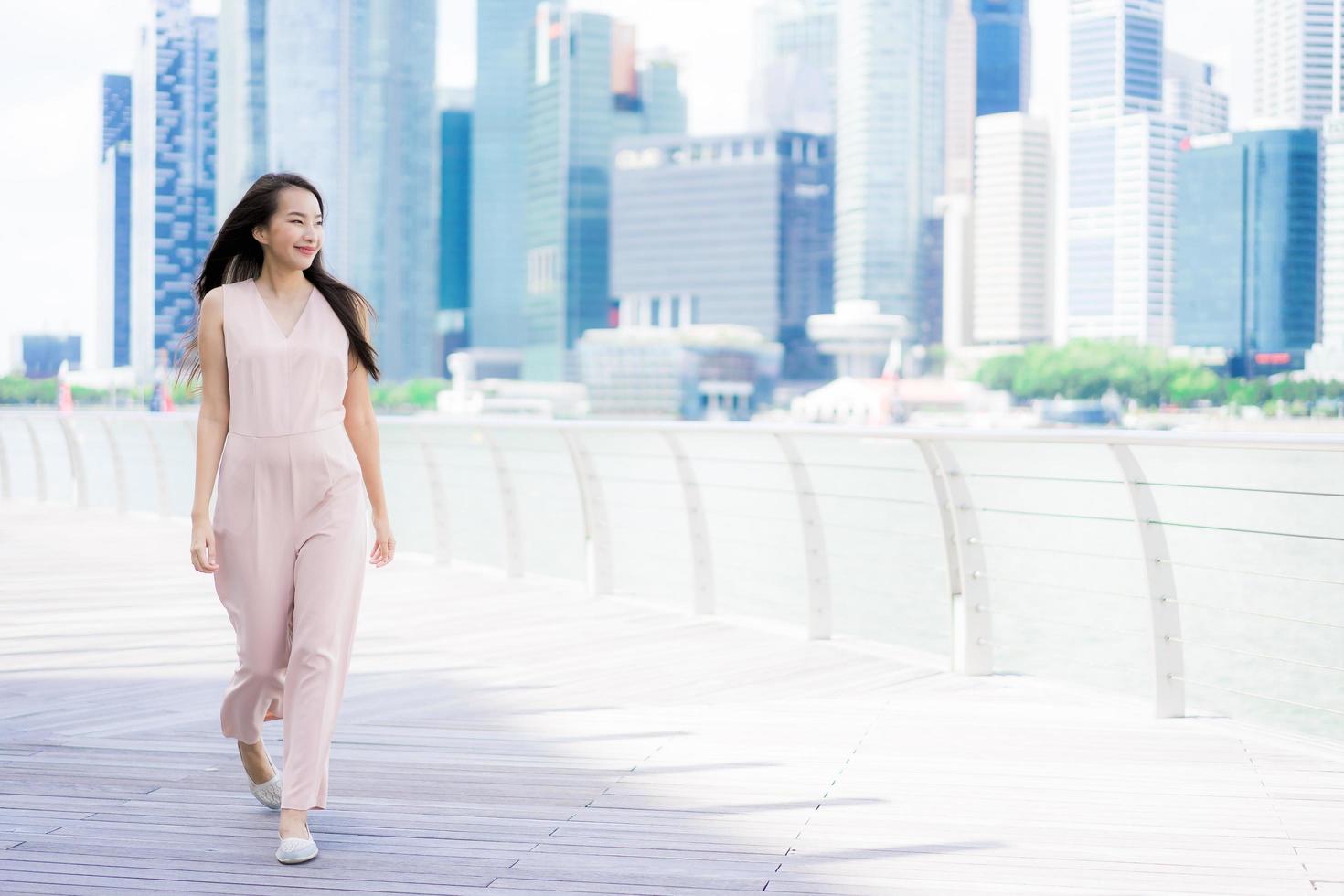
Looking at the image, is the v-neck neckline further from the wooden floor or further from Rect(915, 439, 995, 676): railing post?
Rect(915, 439, 995, 676): railing post

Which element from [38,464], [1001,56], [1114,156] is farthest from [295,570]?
[1001,56]

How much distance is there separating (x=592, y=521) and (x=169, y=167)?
393 feet

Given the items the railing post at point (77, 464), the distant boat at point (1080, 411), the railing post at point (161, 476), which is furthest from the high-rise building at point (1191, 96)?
the railing post at point (161, 476)

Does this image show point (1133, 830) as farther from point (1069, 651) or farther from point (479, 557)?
point (479, 557)

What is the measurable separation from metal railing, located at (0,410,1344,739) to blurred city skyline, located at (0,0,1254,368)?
26.8 m

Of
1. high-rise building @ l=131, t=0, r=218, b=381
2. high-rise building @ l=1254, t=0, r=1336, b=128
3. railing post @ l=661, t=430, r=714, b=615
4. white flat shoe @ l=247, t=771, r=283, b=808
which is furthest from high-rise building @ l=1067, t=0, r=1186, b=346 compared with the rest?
white flat shoe @ l=247, t=771, r=283, b=808

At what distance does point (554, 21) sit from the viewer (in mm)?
161500

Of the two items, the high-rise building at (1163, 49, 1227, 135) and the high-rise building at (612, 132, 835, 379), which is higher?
the high-rise building at (1163, 49, 1227, 135)

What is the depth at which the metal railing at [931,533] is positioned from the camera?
16.3ft

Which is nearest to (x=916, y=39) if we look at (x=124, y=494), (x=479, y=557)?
(x=479, y=557)

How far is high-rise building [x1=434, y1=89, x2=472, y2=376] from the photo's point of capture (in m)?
157

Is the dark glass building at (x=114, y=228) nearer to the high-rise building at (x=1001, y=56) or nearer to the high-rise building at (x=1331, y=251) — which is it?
the high-rise building at (x=1331, y=251)

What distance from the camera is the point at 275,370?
2.95m

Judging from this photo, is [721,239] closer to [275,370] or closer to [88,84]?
[88,84]
